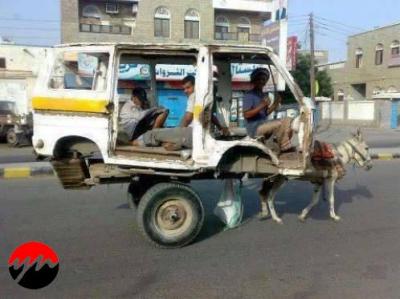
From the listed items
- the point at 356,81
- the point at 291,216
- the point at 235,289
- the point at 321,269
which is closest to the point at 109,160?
the point at 235,289

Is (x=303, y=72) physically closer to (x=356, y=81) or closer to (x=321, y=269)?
(x=356, y=81)

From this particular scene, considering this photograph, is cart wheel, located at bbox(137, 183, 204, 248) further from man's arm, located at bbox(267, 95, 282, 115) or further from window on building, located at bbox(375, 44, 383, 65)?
window on building, located at bbox(375, 44, 383, 65)

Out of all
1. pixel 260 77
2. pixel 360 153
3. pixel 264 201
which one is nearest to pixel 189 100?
pixel 260 77

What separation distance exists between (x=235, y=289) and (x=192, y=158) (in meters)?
A: 1.58

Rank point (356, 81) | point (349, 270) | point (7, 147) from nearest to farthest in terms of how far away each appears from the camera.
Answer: point (349, 270) < point (7, 147) < point (356, 81)

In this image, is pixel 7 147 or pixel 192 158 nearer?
pixel 192 158

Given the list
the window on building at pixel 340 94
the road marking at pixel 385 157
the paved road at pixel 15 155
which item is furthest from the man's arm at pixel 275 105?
the window on building at pixel 340 94

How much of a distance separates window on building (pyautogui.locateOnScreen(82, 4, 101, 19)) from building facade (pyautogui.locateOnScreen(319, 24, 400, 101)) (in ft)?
72.9

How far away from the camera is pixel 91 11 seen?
28812mm

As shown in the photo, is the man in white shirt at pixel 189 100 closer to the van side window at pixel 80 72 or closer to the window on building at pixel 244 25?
the van side window at pixel 80 72

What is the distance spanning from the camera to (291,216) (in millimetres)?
6855

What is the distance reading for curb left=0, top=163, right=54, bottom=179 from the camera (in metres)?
10.4

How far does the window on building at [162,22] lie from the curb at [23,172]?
757 inches

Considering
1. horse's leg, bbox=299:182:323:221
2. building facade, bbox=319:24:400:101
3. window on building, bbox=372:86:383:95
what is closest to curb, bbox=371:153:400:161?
horse's leg, bbox=299:182:323:221
